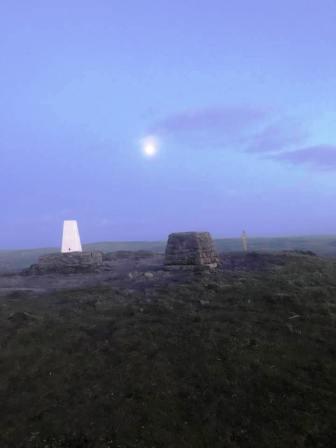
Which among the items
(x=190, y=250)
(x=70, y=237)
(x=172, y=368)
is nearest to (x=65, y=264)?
(x=70, y=237)

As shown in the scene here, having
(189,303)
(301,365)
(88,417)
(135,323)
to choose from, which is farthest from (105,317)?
(301,365)

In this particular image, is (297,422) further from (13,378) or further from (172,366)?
(13,378)

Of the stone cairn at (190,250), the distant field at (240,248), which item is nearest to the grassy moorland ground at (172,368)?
the stone cairn at (190,250)

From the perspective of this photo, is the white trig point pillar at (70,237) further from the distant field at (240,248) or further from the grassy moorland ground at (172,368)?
the distant field at (240,248)

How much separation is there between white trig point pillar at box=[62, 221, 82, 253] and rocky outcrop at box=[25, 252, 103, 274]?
122 inches

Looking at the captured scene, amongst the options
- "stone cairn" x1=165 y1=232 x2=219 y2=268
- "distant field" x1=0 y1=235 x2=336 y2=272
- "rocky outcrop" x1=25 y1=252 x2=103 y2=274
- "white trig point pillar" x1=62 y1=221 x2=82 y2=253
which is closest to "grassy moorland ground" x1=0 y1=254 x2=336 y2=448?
"stone cairn" x1=165 y1=232 x2=219 y2=268

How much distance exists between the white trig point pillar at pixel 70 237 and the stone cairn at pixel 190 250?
1002cm

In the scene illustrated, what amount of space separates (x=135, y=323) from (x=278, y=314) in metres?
6.30

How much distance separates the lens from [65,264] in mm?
27250

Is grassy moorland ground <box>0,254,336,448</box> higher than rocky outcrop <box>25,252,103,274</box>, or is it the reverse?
rocky outcrop <box>25,252,103,274</box>

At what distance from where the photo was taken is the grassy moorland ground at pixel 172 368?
31.1 feet

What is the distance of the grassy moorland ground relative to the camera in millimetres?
9492

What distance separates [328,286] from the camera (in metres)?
19.5

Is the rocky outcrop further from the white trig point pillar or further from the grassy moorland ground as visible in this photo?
the grassy moorland ground
